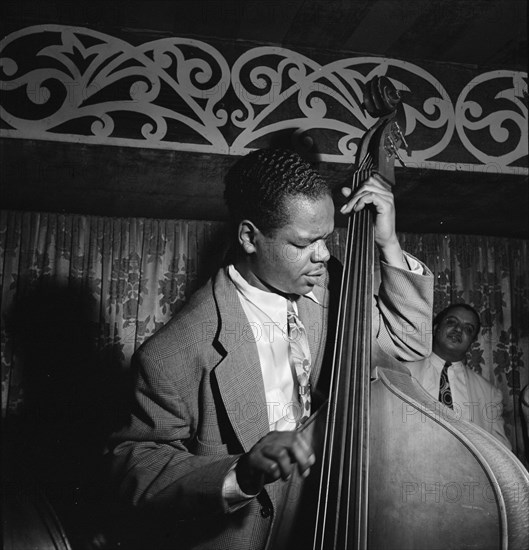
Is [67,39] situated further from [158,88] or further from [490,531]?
[490,531]

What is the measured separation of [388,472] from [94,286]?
3.01 meters

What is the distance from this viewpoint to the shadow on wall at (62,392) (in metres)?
3.41

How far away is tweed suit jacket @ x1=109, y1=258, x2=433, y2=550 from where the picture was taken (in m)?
1.15

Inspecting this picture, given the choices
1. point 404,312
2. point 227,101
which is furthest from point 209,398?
point 227,101

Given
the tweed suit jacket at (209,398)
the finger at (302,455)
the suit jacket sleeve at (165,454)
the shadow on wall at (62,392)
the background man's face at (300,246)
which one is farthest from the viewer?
the shadow on wall at (62,392)

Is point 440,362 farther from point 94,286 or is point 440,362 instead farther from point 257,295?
point 257,295

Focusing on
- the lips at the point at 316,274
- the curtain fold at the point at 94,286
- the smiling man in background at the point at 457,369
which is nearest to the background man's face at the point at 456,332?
the smiling man in background at the point at 457,369

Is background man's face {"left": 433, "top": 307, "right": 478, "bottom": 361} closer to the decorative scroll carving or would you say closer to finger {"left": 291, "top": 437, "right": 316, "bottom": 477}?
the decorative scroll carving

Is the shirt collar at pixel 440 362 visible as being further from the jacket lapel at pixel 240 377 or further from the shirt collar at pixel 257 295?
the jacket lapel at pixel 240 377

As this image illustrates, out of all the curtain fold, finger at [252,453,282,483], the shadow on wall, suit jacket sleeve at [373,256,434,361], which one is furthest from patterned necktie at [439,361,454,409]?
finger at [252,453,282,483]

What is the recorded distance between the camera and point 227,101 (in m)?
2.55

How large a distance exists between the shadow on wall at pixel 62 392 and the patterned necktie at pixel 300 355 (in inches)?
95.4

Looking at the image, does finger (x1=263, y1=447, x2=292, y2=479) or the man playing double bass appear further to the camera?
the man playing double bass

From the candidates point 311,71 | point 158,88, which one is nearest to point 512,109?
point 311,71
